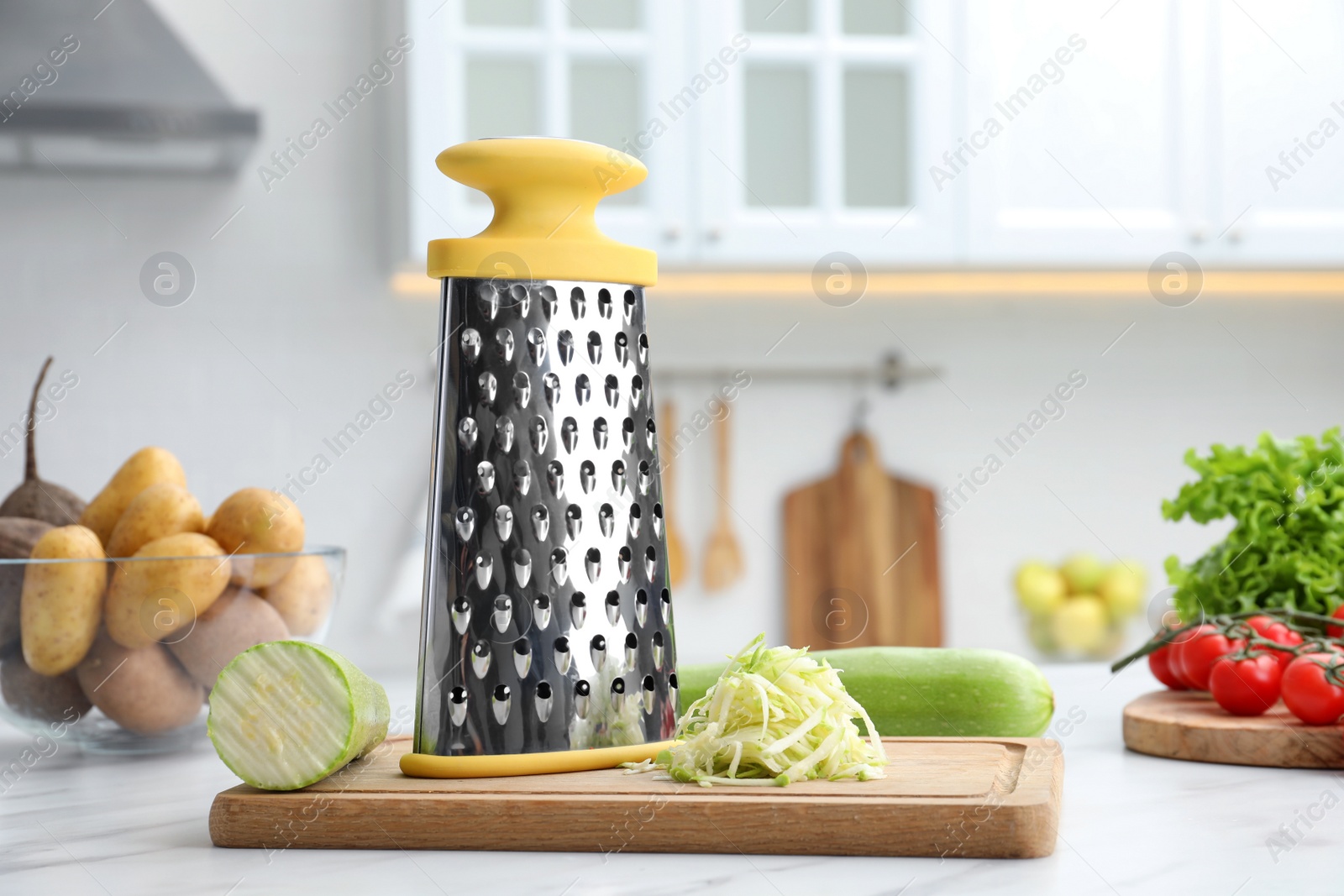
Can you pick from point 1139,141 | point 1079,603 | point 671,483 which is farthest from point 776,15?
point 1079,603

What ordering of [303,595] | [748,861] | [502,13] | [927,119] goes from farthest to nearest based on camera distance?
[927,119], [502,13], [303,595], [748,861]

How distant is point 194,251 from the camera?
7.86 ft

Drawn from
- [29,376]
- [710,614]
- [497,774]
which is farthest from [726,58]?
[497,774]

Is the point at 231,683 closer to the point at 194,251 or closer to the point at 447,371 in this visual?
the point at 447,371

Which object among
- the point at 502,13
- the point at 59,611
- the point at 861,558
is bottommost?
the point at 861,558

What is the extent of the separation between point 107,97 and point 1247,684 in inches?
75.6

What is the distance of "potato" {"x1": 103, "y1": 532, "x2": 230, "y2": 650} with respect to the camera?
3.07 ft

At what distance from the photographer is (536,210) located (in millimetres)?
798

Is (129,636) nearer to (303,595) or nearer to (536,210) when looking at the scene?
(303,595)

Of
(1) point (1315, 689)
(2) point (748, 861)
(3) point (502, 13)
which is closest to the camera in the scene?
(2) point (748, 861)

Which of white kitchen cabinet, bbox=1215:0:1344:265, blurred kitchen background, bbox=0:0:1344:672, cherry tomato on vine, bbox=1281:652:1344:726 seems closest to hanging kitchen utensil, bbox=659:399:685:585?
blurred kitchen background, bbox=0:0:1344:672

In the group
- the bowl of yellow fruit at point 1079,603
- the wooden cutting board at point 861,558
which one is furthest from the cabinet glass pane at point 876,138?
the bowl of yellow fruit at point 1079,603

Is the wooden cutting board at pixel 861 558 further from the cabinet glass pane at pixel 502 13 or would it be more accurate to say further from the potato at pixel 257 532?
the potato at pixel 257 532

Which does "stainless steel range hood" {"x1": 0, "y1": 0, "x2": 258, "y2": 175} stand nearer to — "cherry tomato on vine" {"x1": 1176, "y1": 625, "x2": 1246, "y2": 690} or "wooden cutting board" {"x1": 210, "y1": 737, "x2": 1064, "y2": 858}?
"wooden cutting board" {"x1": 210, "y1": 737, "x2": 1064, "y2": 858}
